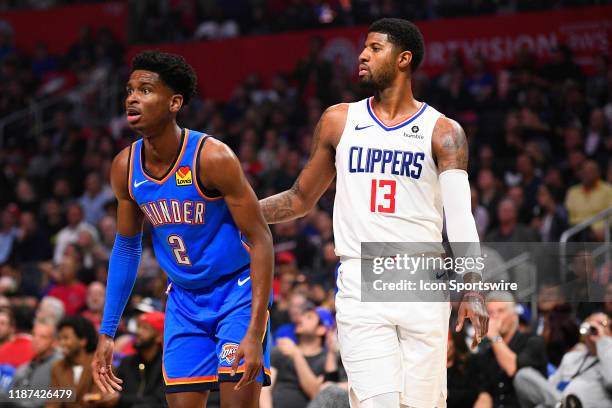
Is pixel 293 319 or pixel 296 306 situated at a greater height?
pixel 296 306

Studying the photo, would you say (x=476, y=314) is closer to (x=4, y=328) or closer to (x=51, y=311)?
(x=51, y=311)

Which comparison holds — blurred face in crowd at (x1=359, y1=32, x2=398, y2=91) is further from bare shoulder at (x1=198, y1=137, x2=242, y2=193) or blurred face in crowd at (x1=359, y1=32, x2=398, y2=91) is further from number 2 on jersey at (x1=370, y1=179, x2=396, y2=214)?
bare shoulder at (x1=198, y1=137, x2=242, y2=193)

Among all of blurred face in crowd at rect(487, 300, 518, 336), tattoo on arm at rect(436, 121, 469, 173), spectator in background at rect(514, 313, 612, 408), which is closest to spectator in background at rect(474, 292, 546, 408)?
blurred face in crowd at rect(487, 300, 518, 336)

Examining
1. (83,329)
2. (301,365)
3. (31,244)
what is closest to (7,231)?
(31,244)

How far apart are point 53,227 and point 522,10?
7.15 m

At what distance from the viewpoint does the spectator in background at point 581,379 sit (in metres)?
6.68

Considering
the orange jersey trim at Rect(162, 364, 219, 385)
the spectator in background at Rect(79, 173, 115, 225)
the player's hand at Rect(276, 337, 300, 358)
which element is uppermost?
the spectator in background at Rect(79, 173, 115, 225)

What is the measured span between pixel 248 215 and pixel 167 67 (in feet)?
2.64

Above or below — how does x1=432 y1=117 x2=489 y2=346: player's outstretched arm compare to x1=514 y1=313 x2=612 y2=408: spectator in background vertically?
above

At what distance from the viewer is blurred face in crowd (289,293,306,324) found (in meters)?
8.58

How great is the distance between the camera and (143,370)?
25.8ft

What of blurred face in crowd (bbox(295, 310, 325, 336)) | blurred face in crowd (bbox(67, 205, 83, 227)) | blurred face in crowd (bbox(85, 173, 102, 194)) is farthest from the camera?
blurred face in crowd (bbox(85, 173, 102, 194))

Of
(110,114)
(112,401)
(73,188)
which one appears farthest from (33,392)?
(110,114)

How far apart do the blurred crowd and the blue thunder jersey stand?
173 cm
